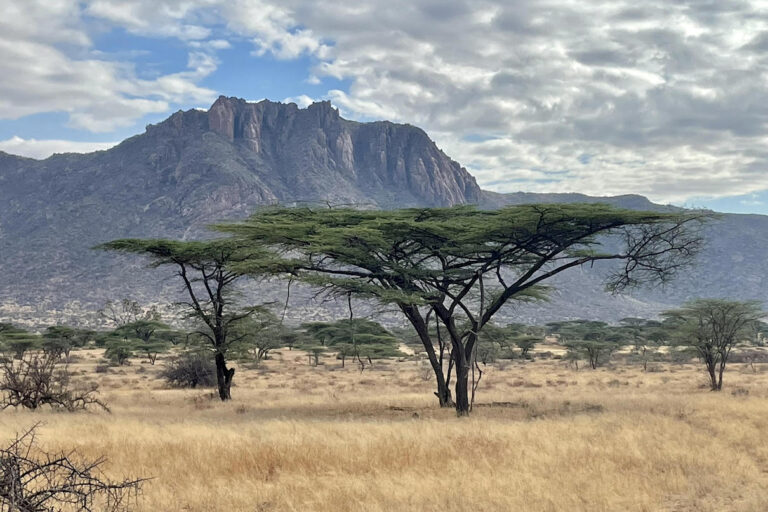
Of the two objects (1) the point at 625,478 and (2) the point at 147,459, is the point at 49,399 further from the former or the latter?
(1) the point at 625,478

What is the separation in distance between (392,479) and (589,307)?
14151 centimetres

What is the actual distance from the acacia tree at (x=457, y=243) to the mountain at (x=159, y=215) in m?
87.7

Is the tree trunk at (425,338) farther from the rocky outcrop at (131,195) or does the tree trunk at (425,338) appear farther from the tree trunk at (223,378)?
the rocky outcrop at (131,195)

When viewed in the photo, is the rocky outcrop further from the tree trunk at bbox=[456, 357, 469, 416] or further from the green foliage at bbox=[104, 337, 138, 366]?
the tree trunk at bbox=[456, 357, 469, 416]

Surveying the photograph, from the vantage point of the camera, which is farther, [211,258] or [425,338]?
[211,258]

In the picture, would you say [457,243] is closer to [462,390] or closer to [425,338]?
[425,338]

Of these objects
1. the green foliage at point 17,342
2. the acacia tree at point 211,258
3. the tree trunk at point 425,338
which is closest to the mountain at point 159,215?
the green foliage at point 17,342

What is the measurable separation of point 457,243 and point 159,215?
140 meters

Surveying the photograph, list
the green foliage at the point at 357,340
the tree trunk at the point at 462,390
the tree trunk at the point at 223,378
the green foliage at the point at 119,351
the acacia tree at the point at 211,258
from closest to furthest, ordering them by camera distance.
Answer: the tree trunk at the point at 462,390 → the acacia tree at the point at 211,258 → the tree trunk at the point at 223,378 → the green foliage at the point at 357,340 → the green foliage at the point at 119,351

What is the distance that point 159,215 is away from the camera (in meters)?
149

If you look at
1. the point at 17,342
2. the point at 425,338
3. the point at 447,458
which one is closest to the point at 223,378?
the point at 425,338

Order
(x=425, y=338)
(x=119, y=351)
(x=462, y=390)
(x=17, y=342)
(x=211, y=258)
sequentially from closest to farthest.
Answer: (x=462, y=390) → (x=425, y=338) → (x=211, y=258) → (x=17, y=342) → (x=119, y=351)

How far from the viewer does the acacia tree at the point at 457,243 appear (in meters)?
19.4

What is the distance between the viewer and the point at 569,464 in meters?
11.7
